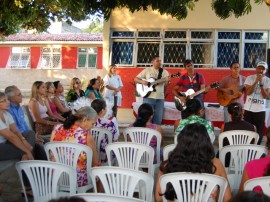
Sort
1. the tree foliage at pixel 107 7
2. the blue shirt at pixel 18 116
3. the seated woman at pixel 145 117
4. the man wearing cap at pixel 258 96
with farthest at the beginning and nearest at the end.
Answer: the tree foliage at pixel 107 7 → the man wearing cap at pixel 258 96 → the blue shirt at pixel 18 116 → the seated woman at pixel 145 117

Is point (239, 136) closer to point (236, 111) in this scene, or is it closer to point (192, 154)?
point (236, 111)

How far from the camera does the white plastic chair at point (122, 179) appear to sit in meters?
2.56

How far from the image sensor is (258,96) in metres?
6.13

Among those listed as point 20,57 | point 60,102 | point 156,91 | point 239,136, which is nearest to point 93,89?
point 60,102

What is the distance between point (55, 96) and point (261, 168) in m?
4.91

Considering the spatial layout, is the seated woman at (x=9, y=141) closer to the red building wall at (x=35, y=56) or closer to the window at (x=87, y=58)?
the window at (x=87, y=58)

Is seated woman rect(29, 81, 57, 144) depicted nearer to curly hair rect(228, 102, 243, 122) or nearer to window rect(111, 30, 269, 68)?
curly hair rect(228, 102, 243, 122)

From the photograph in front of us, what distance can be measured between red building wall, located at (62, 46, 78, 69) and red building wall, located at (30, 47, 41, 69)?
7.05 feet

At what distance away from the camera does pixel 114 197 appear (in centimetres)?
193

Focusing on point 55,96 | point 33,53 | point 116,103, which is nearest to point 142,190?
point 55,96

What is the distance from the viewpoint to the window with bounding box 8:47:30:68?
2427 cm

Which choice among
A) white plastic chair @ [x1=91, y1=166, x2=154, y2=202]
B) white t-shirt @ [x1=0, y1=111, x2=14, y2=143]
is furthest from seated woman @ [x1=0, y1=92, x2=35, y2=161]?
white plastic chair @ [x1=91, y1=166, x2=154, y2=202]

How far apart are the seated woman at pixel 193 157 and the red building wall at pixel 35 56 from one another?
2237 cm

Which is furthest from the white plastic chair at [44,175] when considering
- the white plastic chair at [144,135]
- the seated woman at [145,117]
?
the seated woman at [145,117]
